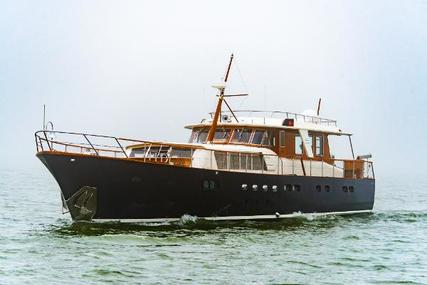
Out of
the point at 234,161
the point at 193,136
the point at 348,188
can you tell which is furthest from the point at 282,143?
the point at 348,188

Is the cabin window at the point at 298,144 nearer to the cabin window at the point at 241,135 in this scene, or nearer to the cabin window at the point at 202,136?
the cabin window at the point at 241,135

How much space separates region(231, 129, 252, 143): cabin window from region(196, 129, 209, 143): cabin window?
1.42 m

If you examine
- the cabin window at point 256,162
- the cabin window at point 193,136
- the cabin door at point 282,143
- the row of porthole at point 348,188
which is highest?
the cabin window at point 193,136

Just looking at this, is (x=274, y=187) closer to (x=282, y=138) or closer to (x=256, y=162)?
(x=256, y=162)

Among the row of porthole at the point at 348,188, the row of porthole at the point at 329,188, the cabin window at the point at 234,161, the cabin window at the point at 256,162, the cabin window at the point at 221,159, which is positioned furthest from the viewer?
the row of porthole at the point at 348,188

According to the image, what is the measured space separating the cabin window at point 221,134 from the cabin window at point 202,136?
615 mm

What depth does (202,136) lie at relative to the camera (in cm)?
2808

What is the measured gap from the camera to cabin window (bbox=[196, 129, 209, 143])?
91.7 ft

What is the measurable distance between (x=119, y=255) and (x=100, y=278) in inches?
98.0

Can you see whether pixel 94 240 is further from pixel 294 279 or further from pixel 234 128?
pixel 234 128

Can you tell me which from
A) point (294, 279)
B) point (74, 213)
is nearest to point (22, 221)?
point (74, 213)

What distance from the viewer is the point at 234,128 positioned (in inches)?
1071

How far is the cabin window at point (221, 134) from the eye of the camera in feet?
89.1

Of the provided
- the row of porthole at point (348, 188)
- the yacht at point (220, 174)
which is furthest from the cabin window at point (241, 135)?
the row of porthole at point (348, 188)
